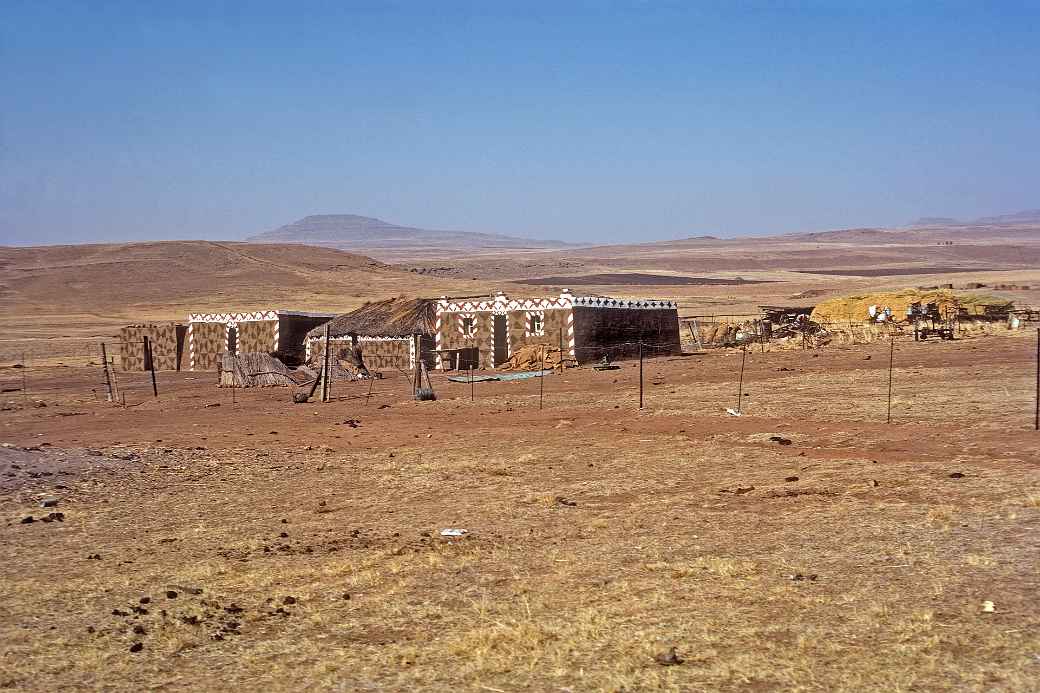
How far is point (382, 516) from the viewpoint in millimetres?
14039

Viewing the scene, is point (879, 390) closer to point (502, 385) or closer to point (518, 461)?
point (518, 461)

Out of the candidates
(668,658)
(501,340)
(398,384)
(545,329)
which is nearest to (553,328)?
(545,329)

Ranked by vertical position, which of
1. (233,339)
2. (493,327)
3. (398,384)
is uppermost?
(493,327)

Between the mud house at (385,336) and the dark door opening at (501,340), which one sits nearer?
the dark door opening at (501,340)

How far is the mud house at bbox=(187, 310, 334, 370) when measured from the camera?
45.9 meters

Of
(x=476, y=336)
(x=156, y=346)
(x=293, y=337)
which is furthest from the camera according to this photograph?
(x=156, y=346)

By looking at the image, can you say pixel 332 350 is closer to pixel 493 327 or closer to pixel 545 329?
pixel 493 327

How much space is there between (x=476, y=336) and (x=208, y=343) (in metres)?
13.2

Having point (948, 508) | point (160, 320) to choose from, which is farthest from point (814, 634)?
point (160, 320)

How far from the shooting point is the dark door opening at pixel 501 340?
4047 cm

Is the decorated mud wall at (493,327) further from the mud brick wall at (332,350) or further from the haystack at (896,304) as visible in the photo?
the haystack at (896,304)

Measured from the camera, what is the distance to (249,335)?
153 feet

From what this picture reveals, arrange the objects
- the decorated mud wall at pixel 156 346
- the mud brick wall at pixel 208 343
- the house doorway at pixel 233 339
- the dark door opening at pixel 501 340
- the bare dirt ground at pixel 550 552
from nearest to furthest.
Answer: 1. the bare dirt ground at pixel 550 552
2. the dark door opening at pixel 501 340
3. the house doorway at pixel 233 339
4. the mud brick wall at pixel 208 343
5. the decorated mud wall at pixel 156 346

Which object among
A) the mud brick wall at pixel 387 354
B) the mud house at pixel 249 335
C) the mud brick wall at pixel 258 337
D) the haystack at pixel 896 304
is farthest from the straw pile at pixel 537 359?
the haystack at pixel 896 304
